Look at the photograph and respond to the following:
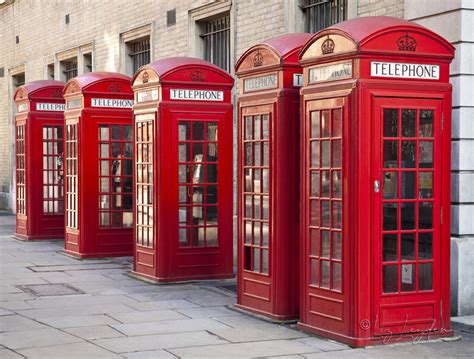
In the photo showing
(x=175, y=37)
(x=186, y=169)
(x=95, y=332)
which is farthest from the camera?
(x=175, y=37)

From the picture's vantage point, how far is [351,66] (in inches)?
302

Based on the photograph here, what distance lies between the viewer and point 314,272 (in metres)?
8.16

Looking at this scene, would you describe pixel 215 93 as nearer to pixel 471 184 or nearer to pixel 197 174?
pixel 197 174

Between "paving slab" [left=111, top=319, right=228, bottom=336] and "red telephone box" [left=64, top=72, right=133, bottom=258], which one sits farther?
"red telephone box" [left=64, top=72, right=133, bottom=258]

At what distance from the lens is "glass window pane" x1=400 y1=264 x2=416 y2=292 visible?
7.81 metres

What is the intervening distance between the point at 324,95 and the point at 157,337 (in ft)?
8.71

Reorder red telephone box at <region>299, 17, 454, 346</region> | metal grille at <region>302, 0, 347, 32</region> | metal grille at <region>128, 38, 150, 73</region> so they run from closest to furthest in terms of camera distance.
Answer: red telephone box at <region>299, 17, 454, 346</region>, metal grille at <region>302, 0, 347, 32</region>, metal grille at <region>128, 38, 150, 73</region>

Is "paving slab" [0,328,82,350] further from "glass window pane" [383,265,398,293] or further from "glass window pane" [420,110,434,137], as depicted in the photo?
"glass window pane" [420,110,434,137]

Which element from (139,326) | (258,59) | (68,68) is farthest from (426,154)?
(68,68)

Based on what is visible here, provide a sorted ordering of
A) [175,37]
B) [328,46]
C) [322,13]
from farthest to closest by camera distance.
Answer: [175,37]
[322,13]
[328,46]

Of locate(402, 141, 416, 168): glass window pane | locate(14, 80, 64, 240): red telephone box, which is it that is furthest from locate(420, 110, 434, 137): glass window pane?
locate(14, 80, 64, 240): red telephone box

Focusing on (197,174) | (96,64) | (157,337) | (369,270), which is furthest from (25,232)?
(369,270)

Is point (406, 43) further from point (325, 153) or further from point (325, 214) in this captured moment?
point (325, 214)

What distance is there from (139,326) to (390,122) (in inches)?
122
